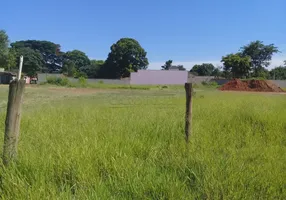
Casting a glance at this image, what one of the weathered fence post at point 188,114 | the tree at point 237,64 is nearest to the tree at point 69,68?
the tree at point 237,64

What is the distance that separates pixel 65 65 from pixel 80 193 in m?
93.3


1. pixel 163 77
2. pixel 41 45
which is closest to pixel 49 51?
pixel 41 45

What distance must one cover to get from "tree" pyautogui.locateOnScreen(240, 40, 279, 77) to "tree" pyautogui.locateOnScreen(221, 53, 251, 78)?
9.20 metres

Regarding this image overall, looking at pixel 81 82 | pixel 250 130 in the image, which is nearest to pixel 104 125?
pixel 250 130

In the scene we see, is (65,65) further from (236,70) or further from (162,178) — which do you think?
(162,178)

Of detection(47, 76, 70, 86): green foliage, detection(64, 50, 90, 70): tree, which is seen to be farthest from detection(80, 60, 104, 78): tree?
detection(47, 76, 70, 86): green foliage

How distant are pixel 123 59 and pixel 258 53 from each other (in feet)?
114

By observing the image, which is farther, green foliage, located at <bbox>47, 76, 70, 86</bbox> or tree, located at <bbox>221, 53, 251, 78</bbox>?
tree, located at <bbox>221, 53, 251, 78</bbox>

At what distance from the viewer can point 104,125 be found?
514 cm

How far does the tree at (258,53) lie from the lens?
6594 centimetres

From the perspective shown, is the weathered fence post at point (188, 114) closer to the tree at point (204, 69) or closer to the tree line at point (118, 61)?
the tree line at point (118, 61)

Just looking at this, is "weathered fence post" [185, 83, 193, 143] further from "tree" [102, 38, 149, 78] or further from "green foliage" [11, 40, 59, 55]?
"green foliage" [11, 40, 59, 55]

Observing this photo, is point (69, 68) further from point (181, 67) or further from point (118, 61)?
point (181, 67)

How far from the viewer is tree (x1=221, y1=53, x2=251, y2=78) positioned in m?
55.9
